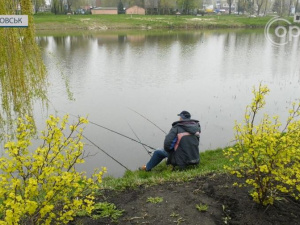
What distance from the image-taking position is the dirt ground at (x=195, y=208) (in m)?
4.21

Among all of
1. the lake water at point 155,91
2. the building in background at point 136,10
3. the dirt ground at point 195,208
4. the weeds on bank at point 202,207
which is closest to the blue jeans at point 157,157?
the lake water at point 155,91

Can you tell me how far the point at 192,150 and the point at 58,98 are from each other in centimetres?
776

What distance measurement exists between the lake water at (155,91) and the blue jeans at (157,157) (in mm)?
877

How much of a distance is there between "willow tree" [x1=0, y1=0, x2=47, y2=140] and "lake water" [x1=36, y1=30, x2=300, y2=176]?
822mm

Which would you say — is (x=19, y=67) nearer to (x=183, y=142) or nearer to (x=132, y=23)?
(x=183, y=142)

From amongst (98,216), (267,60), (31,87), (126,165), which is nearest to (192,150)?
(126,165)

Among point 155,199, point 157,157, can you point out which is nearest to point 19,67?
point 157,157

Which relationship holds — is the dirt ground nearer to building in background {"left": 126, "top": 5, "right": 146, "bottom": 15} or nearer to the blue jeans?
the blue jeans

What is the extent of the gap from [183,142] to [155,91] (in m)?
7.98

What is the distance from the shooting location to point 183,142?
6.33 meters

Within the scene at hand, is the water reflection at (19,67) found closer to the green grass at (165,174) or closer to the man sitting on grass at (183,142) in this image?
the green grass at (165,174)

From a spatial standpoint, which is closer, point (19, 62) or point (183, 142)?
point (19, 62)

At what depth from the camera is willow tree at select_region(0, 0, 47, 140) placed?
566cm

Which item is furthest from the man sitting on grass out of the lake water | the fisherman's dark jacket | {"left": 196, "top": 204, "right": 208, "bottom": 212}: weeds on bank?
{"left": 196, "top": 204, "right": 208, "bottom": 212}: weeds on bank
